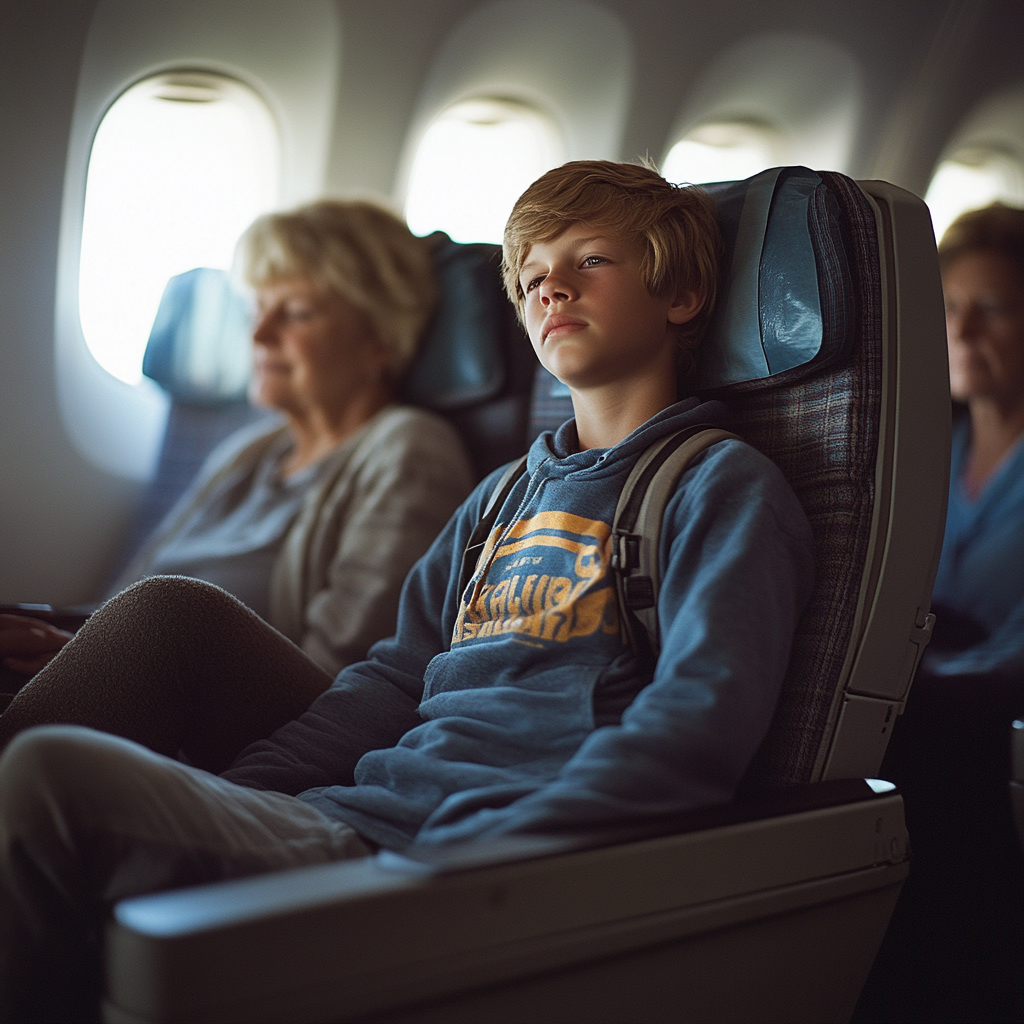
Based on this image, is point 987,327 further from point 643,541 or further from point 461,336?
point 643,541

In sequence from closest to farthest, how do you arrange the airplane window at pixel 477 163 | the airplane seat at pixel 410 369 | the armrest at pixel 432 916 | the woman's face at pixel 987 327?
the armrest at pixel 432 916 → the airplane seat at pixel 410 369 → the woman's face at pixel 987 327 → the airplane window at pixel 477 163

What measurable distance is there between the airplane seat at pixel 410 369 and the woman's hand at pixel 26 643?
107 centimetres

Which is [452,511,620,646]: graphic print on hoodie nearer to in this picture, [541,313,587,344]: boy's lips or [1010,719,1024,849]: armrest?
[541,313,587,344]: boy's lips

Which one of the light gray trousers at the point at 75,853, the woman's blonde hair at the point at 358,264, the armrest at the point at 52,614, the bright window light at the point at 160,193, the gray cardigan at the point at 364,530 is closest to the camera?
the light gray trousers at the point at 75,853

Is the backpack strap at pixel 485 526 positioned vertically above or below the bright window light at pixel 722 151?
below

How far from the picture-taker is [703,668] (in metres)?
0.92

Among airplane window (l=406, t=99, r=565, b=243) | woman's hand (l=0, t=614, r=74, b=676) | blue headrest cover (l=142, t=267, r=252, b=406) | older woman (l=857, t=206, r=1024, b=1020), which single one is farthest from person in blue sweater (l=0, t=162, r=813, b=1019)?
airplane window (l=406, t=99, r=565, b=243)

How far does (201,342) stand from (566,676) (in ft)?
8.08

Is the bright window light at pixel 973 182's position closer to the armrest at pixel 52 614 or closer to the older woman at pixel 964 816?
the older woman at pixel 964 816

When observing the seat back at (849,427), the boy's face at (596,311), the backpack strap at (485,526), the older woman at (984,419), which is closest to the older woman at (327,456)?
the backpack strap at (485,526)

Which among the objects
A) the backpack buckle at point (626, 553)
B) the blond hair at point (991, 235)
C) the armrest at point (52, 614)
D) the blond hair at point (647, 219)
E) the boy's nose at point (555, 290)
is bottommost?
the armrest at point (52, 614)

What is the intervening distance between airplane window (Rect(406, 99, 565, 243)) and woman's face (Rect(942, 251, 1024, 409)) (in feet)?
5.45

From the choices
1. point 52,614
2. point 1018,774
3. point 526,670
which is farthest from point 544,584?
point 52,614

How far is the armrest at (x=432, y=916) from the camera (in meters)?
0.67
